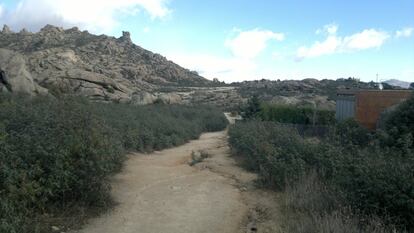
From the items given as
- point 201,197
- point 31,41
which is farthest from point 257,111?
point 31,41

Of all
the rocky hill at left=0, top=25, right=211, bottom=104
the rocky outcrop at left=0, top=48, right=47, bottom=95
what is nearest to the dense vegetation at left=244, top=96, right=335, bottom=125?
the rocky hill at left=0, top=25, right=211, bottom=104

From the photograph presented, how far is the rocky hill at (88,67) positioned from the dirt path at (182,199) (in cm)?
1206

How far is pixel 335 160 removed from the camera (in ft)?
30.6

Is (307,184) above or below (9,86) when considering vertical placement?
below

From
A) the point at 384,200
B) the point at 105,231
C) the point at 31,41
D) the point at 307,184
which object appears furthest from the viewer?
the point at 31,41

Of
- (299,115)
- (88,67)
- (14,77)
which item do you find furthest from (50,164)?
(88,67)

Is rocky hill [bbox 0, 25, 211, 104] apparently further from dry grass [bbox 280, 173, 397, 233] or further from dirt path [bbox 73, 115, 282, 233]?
dry grass [bbox 280, 173, 397, 233]

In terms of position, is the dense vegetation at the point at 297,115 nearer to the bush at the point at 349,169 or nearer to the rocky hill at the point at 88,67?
the bush at the point at 349,169

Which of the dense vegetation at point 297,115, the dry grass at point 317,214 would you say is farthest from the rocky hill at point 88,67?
the dry grass at point 317,214

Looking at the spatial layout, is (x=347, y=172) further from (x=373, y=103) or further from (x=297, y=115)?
(x=297, y=115)

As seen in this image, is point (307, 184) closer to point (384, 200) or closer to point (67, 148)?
point (384, 200)

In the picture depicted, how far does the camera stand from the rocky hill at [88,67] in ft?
77.5

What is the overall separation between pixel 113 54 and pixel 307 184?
67293mm

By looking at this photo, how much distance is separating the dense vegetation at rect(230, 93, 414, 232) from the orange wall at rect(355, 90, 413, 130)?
4.73m
